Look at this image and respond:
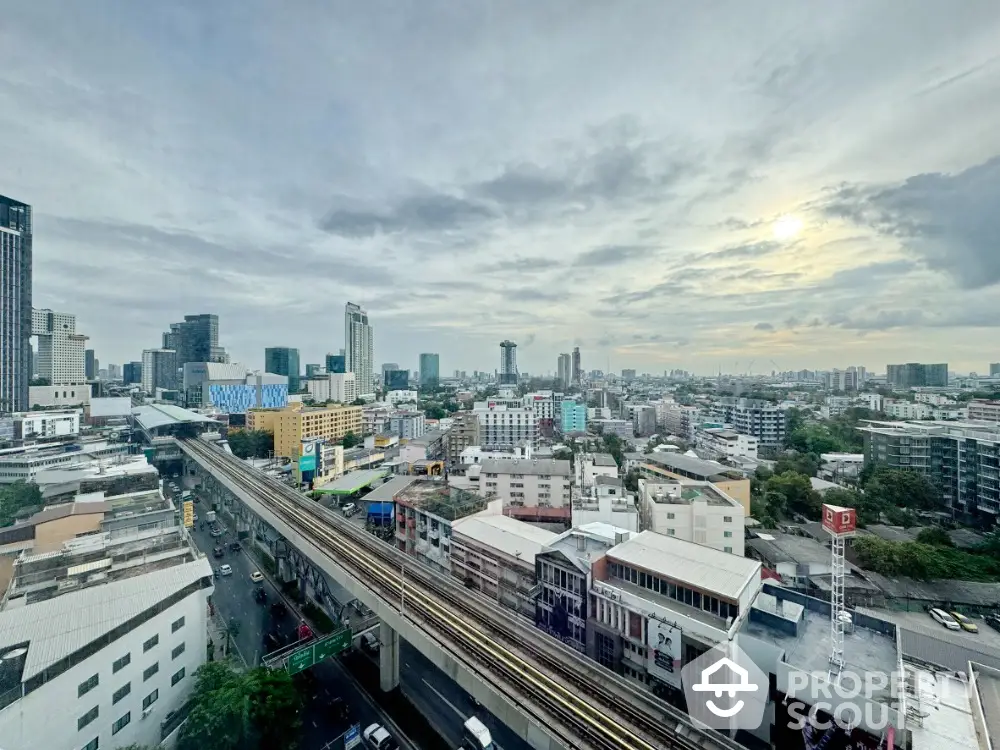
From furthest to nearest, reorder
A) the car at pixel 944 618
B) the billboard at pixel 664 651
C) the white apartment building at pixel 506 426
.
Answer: the white apartment building at pixel 506 426, the car at pixel 944 618, the billboard at pixel 664 651

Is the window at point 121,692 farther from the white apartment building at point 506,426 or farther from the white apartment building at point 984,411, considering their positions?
the white apartment building at point 984,411

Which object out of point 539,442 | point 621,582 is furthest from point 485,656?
point 539,442

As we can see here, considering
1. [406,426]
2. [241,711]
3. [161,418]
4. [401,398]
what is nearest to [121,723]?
[241,711]

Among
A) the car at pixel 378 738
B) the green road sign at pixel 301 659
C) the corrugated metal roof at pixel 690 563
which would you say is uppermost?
the corrugated metal roof at pixel 690 563

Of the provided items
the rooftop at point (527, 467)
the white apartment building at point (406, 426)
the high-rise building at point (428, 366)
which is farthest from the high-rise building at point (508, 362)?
the rooftop at point (527, 467)

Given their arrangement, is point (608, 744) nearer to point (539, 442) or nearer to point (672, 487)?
point (672, 487)
